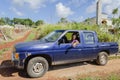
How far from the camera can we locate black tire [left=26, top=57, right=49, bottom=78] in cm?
729

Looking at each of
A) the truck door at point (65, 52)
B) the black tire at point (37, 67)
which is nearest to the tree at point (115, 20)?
the truck door at point (65, 52)

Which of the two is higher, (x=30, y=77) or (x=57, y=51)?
(x=57, y=51)

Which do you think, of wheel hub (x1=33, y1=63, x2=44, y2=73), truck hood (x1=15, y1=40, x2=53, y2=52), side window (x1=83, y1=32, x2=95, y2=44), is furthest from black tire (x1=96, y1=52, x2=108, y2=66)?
wheel hub (x1=33, y1=63, x2=44, y2=73)

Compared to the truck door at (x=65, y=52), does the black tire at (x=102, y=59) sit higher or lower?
lower

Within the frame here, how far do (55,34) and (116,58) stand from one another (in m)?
4.92

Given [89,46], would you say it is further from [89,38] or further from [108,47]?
[108,47]

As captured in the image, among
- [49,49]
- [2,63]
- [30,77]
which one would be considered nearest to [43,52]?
[49,49]

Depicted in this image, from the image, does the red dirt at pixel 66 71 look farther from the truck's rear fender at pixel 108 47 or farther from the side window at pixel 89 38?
the side window at pixel 89 38

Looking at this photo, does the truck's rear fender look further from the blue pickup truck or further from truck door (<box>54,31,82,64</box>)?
truck door (<box>54,31,82,64</box>)

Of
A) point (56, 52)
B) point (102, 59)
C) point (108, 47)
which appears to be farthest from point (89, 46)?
point (56, 52)

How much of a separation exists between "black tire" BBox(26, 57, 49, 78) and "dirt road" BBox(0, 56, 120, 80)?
0.77 ft

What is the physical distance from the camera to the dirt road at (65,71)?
7562mm

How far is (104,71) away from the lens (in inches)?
338

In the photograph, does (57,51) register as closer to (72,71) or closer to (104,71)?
(72,71)
